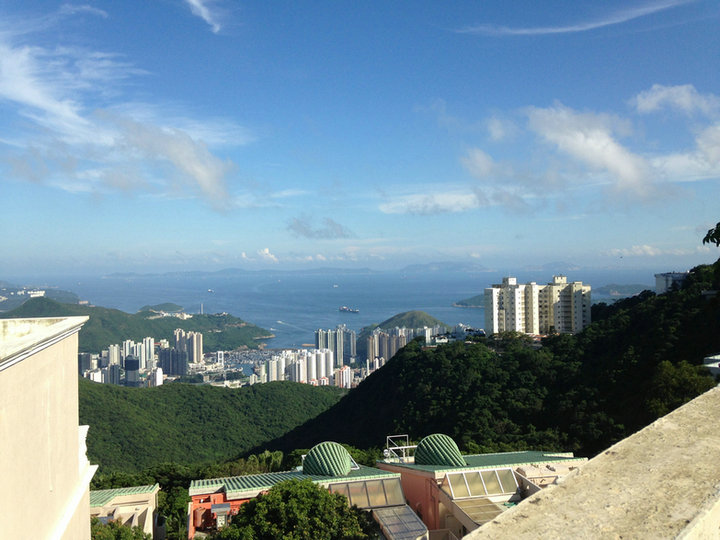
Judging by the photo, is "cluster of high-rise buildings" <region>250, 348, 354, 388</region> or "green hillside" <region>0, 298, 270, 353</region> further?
"green hillside" <region>0, 298, 270, 353</region>

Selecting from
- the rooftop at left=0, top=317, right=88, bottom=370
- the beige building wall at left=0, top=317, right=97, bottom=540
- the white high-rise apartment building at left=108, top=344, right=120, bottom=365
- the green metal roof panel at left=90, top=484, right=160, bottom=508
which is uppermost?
the rooftop at left=0, top=317, right=88, bottom=370

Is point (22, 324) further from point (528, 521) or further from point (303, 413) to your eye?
point (303, 413)

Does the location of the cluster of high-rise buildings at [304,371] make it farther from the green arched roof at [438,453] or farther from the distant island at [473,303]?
the distant island at [473,303]

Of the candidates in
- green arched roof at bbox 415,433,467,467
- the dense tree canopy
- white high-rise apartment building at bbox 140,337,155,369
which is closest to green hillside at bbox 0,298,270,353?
white high-rise apartment building at bbox 140,337,155,369

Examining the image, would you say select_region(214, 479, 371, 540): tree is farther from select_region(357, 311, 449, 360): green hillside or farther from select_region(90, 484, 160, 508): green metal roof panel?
select_region(357, 311, 449, 360): green hillside

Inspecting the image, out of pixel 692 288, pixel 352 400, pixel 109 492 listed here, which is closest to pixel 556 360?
pixel 692 288

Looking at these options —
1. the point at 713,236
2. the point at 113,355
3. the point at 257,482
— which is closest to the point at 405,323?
the point at 113,355

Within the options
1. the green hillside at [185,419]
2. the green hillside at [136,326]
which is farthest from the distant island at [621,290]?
the green hillside at [185,419]
